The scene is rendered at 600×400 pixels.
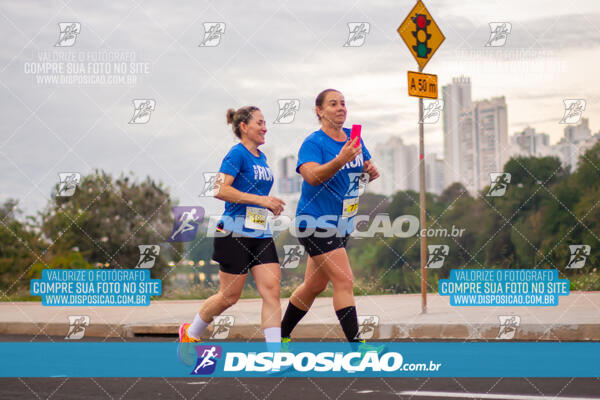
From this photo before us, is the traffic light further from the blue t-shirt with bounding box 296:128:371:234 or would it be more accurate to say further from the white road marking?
the white road marking

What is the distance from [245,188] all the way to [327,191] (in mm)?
597

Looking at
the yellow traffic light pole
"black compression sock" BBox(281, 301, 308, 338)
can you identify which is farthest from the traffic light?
"black compression sock" BBox(281, 301, 308, 338)

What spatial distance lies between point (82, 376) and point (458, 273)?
20.9 ft

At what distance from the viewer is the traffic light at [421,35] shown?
988 centimetres

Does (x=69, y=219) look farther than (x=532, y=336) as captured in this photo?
Yes

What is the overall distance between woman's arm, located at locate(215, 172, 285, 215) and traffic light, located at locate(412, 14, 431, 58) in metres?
4.41

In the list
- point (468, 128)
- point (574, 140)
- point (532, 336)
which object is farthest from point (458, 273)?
point (468, 128)

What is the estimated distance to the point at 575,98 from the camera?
10227mm

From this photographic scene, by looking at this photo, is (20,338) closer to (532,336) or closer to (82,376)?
(82,376)

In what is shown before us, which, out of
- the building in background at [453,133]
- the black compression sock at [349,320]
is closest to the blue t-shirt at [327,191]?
the black compression sock at [349,320]

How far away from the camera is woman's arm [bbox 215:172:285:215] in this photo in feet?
19.2

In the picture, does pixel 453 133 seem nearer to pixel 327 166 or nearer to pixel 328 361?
pixel 328 361

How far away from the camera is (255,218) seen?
6.18m

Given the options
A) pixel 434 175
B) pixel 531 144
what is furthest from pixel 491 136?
pixel 434 175
